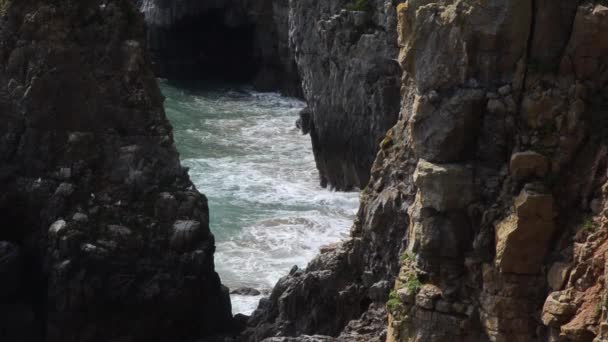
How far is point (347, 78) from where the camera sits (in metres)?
36.0

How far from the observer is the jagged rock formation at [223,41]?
58.5 meters

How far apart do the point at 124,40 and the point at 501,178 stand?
12660 millimetres

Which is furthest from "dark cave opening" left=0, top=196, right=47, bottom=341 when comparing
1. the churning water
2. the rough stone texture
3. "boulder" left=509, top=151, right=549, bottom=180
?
"boulder" left=509, top=151, right=549, bottom=180

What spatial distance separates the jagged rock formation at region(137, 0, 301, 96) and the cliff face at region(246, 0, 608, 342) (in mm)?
43320

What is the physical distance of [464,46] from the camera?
11953 millimetres

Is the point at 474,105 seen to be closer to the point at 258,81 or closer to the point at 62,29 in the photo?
the point at 62,29

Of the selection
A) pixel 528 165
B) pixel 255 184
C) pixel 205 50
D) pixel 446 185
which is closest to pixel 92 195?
pixel 446 185

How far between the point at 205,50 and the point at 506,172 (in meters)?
53.3

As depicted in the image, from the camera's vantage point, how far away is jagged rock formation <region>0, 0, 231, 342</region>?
20.8m

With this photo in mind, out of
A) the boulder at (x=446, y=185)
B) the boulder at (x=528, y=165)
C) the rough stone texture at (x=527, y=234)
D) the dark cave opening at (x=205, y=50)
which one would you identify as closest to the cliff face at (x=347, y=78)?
the boulder at (x=446, y=185)

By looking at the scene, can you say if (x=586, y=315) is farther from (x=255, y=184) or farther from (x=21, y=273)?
(x=255, y=184)

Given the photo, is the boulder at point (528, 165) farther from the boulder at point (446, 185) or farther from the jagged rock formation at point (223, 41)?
the jagged rock formation at point (223, 41)

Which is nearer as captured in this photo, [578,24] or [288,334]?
[578,24]

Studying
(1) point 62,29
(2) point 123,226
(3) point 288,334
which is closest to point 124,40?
(1) point 62,29
